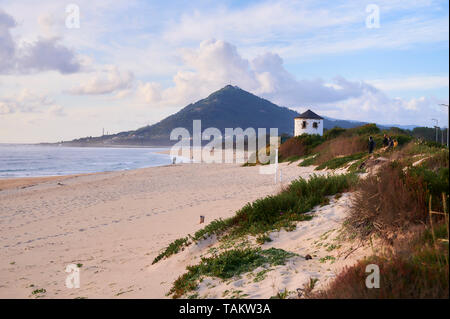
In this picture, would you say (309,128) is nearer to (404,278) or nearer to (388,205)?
(388,205)

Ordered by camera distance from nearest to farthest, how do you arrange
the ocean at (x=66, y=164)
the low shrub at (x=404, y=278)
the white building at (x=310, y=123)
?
the low shrub at (x=404, y=278)
the ocean at (x=66, y=164)
the white building at (x=310, y=123)

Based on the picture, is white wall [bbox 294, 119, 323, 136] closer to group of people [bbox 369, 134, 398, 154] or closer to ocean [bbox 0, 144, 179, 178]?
ocean [bbox 0, 144, 179, 178]

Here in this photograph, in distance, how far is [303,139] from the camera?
32.2 metres

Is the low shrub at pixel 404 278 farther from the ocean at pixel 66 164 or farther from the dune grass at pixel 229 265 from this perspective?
the ocean at pixel 66 164

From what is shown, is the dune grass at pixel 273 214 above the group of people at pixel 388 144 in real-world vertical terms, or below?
below

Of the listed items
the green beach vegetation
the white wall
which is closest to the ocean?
the white wall

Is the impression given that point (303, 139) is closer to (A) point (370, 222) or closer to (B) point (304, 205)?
(B) point (304, 205)

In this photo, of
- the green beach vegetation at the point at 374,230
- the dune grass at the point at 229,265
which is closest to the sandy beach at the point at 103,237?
the dune grass at the point at 229,265

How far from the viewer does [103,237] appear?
10.5 meters

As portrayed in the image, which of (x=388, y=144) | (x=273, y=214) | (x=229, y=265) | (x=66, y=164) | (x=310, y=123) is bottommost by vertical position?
(x=66, y=164)

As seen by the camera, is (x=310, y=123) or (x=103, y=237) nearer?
(x=103, y=237)

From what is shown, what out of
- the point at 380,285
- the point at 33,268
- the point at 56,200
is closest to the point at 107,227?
the point at 33,268

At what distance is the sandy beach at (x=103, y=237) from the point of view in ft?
21.5

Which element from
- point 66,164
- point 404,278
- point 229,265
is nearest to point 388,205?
point 404,278
